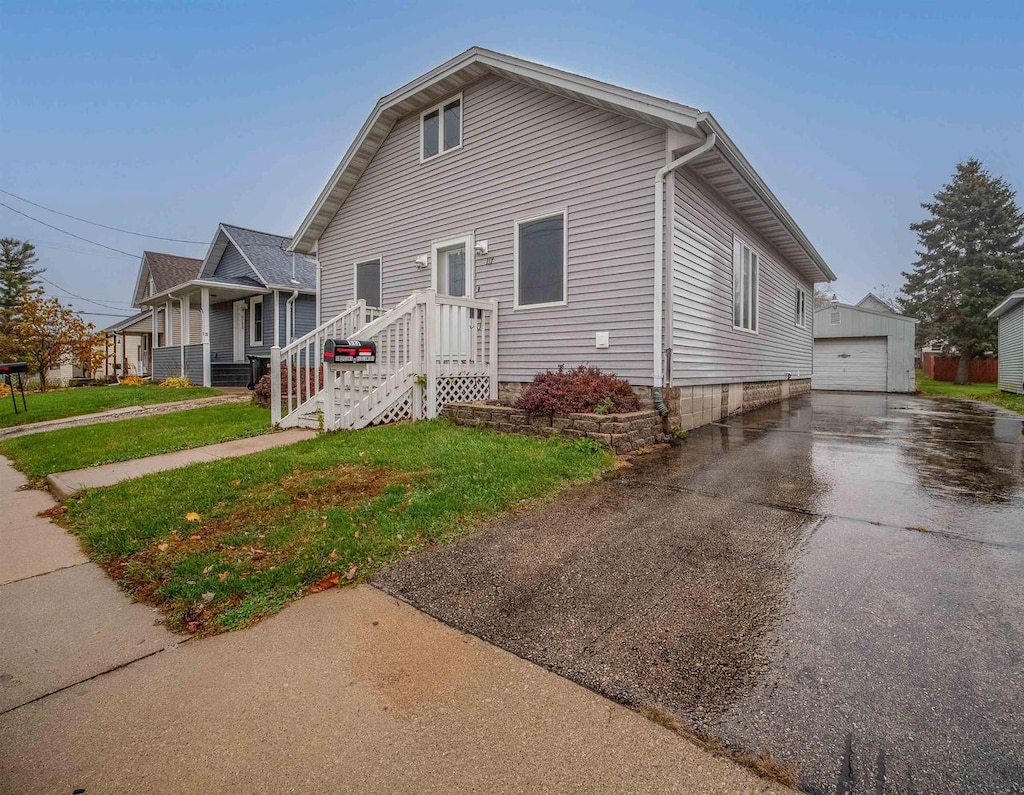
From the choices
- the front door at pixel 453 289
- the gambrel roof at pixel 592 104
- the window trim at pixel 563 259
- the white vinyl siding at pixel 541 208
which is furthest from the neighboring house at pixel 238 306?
the window trim at pixel 563 259

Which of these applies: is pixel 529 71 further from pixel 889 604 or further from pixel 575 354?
pixel 889 604

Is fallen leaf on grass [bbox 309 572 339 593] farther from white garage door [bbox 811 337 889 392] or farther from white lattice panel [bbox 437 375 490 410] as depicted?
white garage door [bbox 811 337 889 392]

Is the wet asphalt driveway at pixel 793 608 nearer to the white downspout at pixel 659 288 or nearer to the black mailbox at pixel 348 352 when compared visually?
the white downspout at pixel 659 288

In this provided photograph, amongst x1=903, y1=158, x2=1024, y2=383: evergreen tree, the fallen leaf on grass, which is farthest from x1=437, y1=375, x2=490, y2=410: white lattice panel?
x1=903, y1=158, x2=1024, y2=383: evergreen tree

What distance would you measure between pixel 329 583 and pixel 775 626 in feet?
7.32

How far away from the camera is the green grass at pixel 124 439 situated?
6.16 m

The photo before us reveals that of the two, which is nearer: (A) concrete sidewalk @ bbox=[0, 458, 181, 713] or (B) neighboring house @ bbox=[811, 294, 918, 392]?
(A) concrete sidewalk @ bbox=[0, 458, 181, 713]

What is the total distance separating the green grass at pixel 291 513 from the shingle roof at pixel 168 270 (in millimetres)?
23124

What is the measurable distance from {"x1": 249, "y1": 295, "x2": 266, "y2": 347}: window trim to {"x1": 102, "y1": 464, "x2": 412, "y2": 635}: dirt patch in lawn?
15386mm

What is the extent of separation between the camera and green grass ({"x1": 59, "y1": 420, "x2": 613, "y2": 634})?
2713 mm

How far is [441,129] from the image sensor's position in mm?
9719

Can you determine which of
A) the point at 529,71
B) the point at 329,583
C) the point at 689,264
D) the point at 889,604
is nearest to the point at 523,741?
the point at 329,583

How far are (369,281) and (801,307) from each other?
12683 millimetres

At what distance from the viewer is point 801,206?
135 feet
